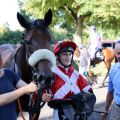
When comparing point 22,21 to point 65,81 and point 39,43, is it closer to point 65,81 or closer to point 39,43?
point 39,43

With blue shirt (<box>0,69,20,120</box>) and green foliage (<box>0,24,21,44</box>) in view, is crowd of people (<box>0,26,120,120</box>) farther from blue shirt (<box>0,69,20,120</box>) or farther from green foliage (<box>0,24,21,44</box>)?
green foliage (<box>0,24,21,44</box>)

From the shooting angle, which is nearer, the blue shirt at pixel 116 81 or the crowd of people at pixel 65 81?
the crowd of people at pixel 65 81

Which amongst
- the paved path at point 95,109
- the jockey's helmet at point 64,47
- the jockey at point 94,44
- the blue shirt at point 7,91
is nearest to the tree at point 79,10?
the jockey at point 94,44

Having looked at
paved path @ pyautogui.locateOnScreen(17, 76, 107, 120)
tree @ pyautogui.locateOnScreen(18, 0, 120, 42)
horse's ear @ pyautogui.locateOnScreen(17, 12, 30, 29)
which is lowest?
paved path @ pyautogui.locateOnScreen(17, 76, 107, 120)

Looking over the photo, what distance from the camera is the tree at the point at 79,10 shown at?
74.4 ft

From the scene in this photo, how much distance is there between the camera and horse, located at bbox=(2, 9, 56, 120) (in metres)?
3.67

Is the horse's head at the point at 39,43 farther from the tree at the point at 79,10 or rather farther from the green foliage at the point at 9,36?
the green foliage at the point at 9,36

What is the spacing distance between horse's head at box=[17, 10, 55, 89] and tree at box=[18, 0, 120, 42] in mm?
18054

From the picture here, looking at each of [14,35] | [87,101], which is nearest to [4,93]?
[87,101]

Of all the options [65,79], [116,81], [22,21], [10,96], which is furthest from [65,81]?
[22,21]

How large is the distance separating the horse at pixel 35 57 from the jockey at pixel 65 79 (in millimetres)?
142

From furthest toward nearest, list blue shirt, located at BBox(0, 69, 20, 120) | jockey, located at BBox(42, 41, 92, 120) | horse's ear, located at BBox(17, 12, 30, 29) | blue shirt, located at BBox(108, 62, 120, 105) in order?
horse's ear, located at BBox(17, 12, 30, 29) → blue shirt, located at BBox(108, 62, 120, 105) → jockey, located at BBox(42, 41, 92, 120) → blue shirt, located at BBox(0, 69, 20, 120)

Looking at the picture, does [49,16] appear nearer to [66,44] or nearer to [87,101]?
[66,44]

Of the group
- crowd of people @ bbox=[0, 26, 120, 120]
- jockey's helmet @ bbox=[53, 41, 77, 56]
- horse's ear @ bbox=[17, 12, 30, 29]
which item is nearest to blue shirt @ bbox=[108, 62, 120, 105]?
crowd of people @ bbox=[0, 26, 120, 120]
